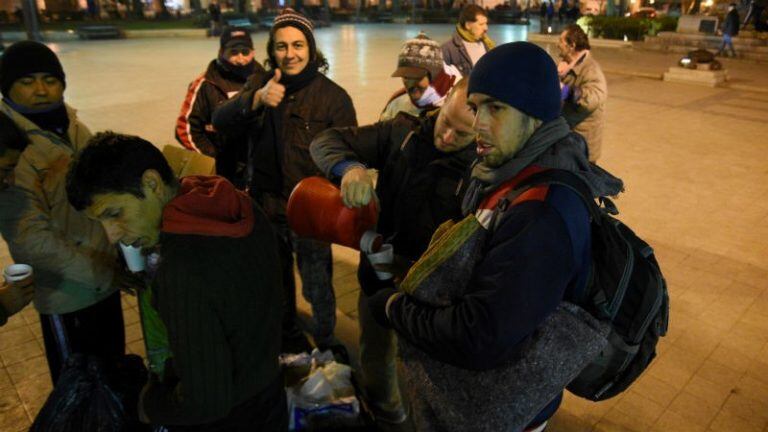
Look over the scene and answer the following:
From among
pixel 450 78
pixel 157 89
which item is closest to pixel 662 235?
pixel 450 78

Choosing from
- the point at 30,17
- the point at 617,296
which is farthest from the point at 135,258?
the point at 30,17

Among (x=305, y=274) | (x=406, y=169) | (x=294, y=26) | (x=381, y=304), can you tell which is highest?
(x=294, y=26)

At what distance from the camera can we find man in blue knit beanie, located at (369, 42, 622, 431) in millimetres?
1278

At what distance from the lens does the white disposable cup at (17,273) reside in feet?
6.46

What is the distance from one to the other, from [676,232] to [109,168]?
5.10 meters

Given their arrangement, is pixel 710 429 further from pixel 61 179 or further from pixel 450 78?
pixel 61 179

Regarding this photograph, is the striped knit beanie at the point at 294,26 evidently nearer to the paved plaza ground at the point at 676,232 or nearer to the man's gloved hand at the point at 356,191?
the man's gloved hand at the point at 356,191

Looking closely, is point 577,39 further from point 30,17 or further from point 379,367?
point 30,17

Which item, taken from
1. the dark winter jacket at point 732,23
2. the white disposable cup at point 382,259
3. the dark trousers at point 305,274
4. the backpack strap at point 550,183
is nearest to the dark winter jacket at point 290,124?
the dark trousers at point 305,274

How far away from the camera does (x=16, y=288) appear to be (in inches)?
77.5

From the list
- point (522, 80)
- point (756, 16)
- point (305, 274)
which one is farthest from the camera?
point (756, 16)

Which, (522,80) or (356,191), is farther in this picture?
(356,191)

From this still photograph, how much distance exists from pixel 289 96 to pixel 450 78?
0.95 meters

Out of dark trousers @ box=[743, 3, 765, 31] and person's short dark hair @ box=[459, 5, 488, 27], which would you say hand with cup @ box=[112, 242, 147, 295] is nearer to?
person's short dark hair @ box=[459, 5, 488, 27]
